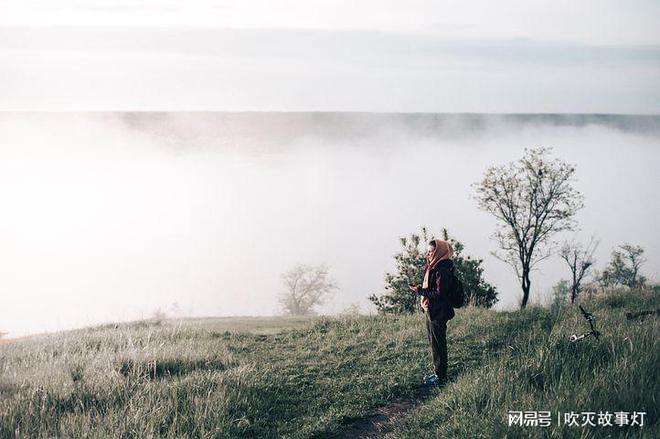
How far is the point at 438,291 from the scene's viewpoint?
10656 millimetres

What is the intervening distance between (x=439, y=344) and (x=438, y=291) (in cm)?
127

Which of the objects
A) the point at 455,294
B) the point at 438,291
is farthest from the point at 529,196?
the point at 438,291

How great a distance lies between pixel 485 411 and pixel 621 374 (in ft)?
8.56

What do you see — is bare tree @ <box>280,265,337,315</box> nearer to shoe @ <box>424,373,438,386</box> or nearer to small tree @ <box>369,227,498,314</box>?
small tree @ <box>369,227,498,314</box>

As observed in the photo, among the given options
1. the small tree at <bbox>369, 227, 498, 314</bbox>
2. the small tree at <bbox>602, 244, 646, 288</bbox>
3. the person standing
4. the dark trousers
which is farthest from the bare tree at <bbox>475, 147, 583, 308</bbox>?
the small tree at <bbox>602, 244, 646, 288</bbox>

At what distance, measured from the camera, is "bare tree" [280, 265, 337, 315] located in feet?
286

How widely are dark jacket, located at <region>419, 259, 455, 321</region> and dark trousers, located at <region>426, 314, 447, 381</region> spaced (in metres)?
0.20

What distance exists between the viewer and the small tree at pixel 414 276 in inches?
1125

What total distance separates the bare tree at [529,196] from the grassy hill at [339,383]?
634 inches

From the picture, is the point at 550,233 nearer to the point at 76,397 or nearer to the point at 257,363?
the point at 257,363

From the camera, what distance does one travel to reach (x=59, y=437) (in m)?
9.05

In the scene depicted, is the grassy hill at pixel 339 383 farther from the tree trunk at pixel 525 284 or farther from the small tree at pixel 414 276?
the tree trunk at pixel 525 284

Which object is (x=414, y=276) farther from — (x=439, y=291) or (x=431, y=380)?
(x=439, y=291)

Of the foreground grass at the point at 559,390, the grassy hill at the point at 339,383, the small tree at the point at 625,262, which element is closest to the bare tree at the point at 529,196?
the grassy hill at the point at 339,383
